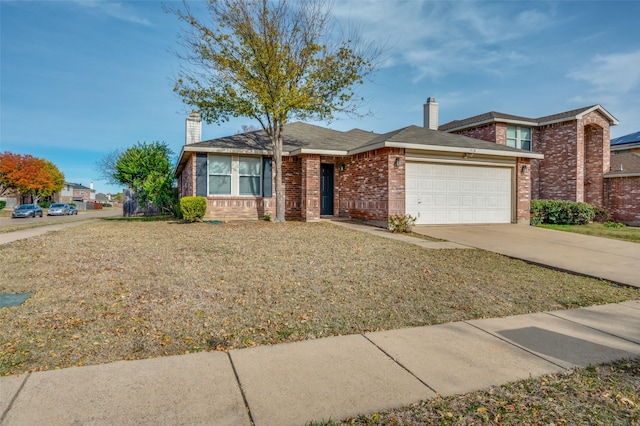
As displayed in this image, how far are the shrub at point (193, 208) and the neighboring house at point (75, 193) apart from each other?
6510cm

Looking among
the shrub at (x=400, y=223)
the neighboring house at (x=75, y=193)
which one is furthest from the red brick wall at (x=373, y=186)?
the neighboring house at (x=75, y=193)

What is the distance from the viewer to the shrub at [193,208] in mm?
12922

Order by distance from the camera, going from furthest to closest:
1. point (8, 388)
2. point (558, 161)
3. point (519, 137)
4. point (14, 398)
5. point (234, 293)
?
1. point (519, 137)
2. point (558, 161)
3. point (234, 293)
4. point (8, 388)
5. point (14, 398)

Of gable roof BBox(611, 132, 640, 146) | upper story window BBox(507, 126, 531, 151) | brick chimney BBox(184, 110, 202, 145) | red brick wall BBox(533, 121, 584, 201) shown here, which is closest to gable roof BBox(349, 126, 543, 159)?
upper story window BBox(507, 126, 531, 151)

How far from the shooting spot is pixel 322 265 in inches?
252

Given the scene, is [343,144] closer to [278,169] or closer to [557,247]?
[278,169]

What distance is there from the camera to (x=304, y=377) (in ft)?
8.86

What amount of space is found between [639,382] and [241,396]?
3.06 m

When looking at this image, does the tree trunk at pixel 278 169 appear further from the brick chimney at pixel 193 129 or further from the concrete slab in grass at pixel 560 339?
the concrete slab in grass at pixel 560 339

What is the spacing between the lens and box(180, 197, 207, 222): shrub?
1292cm

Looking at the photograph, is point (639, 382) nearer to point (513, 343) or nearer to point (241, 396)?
point (513, 343)

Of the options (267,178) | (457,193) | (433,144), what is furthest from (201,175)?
(457,193)

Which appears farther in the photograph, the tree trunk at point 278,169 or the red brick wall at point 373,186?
the tree trunk at point 278,169

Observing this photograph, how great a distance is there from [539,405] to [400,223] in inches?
357
